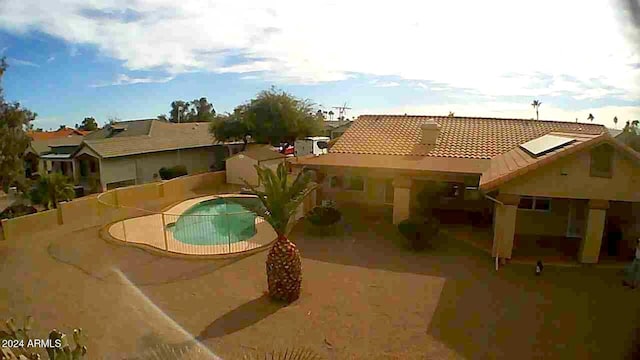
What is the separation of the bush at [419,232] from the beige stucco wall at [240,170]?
1522 cm

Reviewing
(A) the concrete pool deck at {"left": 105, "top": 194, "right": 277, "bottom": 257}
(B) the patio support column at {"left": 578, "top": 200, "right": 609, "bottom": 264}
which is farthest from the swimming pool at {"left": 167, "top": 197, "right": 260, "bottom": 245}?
(B) the patio support column at {"left": 578, "top": 200, "right": 609, "bottom": 264}

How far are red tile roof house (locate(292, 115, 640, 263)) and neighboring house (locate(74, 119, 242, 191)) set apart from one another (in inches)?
679

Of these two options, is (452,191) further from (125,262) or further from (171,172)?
(171,172)

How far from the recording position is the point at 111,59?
Result: 10492 millimetres

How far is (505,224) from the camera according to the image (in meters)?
11.4

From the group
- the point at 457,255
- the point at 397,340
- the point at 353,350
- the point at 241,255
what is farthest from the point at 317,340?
the point at 457,255

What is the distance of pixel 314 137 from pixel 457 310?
28.9 metres

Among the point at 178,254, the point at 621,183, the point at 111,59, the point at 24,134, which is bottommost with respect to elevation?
the point at 178,254

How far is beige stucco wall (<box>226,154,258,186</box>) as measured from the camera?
26.4 metres

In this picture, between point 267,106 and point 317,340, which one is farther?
point 267,106

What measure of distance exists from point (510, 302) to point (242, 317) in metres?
6.07

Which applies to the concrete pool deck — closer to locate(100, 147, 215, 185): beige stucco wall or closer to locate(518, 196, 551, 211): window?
locate(518, 196, 551, 211): window

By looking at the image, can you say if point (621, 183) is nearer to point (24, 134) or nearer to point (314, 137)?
point (24, 134)

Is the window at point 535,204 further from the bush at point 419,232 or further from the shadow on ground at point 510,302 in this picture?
the bush at point 419,232
